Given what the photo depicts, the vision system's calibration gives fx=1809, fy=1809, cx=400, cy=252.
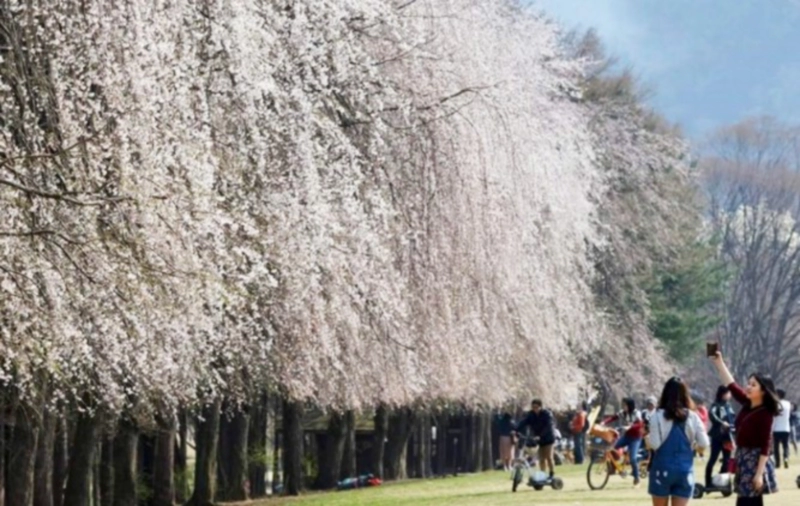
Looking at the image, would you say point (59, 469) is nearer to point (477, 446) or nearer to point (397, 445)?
point (397, 445)

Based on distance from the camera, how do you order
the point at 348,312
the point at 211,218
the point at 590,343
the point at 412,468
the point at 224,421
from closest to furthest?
the point at 211,218
the point at 348,312
the point at 224,421
the point at 590,343
the point at 412,468

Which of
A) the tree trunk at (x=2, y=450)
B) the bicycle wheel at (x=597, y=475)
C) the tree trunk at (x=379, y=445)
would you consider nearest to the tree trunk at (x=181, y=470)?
the tree trunk at (x=379, y=445)

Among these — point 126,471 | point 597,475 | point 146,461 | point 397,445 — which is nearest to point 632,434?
point 597,475

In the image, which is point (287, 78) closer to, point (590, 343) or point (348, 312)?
point (348, 312)

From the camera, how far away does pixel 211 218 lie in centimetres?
1703

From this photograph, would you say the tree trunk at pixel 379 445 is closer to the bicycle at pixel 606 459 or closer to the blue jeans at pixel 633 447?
the bicycle at pixel 606 459

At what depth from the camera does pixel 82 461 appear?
26.0 meters

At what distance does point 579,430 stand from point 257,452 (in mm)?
9898

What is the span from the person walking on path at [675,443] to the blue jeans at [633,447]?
15.0 metres

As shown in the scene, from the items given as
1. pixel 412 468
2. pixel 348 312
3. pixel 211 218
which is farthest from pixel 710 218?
pixel 211 218

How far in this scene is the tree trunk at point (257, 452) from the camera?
133 feet

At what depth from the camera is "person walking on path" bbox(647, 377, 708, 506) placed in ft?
47.3

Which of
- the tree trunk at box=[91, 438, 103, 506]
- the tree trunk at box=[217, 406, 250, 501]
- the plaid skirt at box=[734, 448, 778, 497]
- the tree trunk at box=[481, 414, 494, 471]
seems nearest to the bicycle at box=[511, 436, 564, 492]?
the tree trunk at box=[217, 406, 250, 501]

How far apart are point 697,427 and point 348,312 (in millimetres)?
9376
